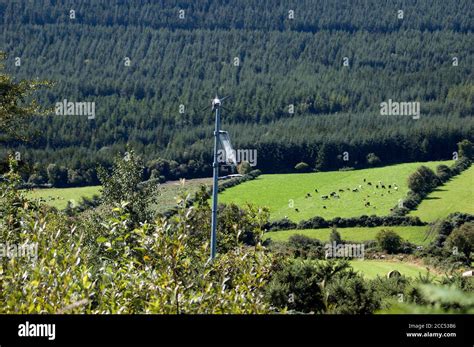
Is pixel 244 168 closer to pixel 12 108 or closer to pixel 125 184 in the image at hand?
pixel 125 184

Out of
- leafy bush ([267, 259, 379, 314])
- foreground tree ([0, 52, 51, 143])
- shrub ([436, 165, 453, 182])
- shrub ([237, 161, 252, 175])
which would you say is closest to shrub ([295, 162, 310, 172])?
shrub ([237, 161, 252, 175])

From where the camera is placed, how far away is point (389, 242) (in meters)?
78.4

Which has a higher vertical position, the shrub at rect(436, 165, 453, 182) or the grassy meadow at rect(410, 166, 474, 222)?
the shrub at rect(436, 165, 453, 182)

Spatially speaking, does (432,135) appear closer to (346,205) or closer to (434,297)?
(346,205)

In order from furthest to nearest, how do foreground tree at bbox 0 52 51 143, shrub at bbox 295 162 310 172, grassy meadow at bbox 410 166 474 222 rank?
A: shrub at bbox 295 162 310 172, grassy meadow at bbox 410 166 474 222, foreground tree at bbox 0 52 51 143

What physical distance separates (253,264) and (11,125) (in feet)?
50.9

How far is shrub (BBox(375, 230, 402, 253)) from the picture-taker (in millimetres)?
77938

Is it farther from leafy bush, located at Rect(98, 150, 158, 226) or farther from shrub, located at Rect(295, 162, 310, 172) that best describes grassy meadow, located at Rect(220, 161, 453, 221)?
leafy bush, located at Rect(98, 150, 158, 226)

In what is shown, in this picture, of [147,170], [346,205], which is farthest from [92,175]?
[346,205]

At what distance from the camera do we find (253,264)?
567 inches
